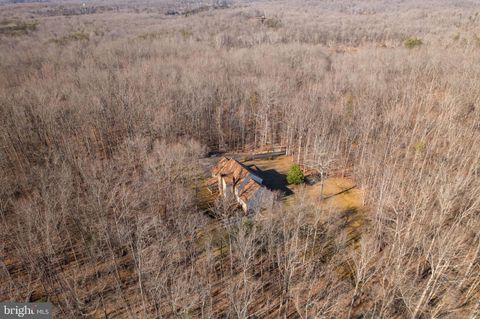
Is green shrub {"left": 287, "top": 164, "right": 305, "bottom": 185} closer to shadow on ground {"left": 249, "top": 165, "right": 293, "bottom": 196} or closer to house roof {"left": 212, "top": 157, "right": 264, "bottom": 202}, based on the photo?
shadow on ground {"left": 249, "top": 165, "right": 293, "bottom": 196}

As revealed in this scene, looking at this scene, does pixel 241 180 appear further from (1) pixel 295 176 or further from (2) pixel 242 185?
(1) pixel 295 176

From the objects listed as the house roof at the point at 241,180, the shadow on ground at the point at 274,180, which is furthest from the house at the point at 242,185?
the shadow on ground at the point at 274,180

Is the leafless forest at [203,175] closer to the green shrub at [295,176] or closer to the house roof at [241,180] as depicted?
the house roof at [241,180]

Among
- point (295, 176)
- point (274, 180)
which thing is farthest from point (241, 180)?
point (295, 176)

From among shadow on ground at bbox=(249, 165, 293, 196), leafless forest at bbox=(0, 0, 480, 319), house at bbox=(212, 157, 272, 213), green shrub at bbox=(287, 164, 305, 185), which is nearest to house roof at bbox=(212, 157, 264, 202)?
house at bbox=(212, 157, 272, 213)

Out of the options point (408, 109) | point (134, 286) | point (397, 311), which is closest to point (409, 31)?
point (408, 109)

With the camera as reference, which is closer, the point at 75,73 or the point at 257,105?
the point at 257,105

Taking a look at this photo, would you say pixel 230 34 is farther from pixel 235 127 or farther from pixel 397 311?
pixel 397 311

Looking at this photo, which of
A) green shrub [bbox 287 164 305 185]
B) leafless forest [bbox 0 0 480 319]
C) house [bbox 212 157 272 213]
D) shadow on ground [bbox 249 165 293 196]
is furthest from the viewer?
shadow on ground [bbox 249 165 293 196]
